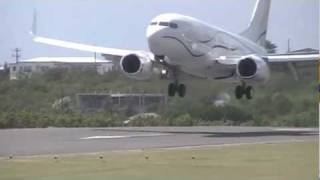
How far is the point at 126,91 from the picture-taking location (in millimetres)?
18516

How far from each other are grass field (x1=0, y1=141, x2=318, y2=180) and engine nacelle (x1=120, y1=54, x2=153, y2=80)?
7.79 metres

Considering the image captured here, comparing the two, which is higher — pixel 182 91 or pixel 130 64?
pixel 130 64

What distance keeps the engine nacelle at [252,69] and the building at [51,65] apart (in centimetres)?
373

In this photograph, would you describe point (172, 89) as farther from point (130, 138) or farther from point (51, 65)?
point (51, 65)

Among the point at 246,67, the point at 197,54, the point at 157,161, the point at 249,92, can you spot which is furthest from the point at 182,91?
the point at 157,161

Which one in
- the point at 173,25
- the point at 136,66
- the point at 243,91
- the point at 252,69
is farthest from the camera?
the point at 173,25

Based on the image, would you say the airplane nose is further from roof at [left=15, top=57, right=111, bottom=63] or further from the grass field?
the grass field

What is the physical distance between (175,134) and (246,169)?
1012 centimetres

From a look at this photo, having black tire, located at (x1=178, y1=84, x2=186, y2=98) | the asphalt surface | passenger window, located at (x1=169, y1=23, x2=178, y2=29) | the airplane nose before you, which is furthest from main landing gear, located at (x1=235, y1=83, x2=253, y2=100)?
passenger window, located at (x1=169, y1=23, x2=178, y2=29)

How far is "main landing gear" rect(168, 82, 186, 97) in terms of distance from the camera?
1732 cm

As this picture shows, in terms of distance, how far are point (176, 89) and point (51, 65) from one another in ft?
10.1

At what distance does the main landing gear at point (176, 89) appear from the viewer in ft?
56.8

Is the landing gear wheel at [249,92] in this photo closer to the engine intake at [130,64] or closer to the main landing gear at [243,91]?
the main landing gear at [243,91]

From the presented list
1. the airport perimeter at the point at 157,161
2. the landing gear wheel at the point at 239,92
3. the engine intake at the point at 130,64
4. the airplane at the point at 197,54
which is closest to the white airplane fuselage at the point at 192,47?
the airplane at the point at 197,54
